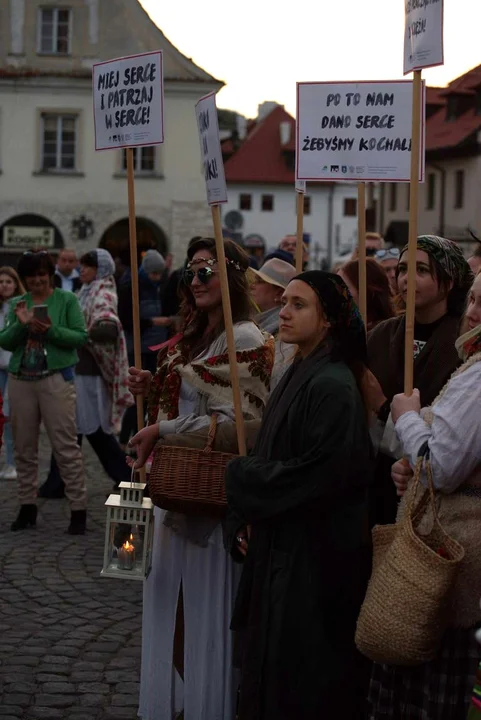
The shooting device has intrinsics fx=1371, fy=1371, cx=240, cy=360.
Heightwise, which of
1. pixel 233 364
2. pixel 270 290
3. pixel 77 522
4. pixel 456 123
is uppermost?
pixel 456 123

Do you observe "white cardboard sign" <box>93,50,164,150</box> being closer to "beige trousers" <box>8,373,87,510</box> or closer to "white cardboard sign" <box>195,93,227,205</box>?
"white cardboard sign" <box>195,93,227,205</box>

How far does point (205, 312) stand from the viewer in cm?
556

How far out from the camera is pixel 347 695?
4.46 meters

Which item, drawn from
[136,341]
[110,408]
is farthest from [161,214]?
[136,341]

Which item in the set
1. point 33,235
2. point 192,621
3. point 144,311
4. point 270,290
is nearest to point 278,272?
Result: point 270,290

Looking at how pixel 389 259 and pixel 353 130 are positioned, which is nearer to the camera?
pixel 353 130

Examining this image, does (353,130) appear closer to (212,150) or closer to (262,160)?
(212,150)

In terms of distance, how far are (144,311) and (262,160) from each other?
71956 mm

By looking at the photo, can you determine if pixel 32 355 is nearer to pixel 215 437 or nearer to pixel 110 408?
pixel 110 408

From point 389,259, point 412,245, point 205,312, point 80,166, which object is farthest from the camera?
point 80,166

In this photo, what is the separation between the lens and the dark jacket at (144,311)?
1275 cm

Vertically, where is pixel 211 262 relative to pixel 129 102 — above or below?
below

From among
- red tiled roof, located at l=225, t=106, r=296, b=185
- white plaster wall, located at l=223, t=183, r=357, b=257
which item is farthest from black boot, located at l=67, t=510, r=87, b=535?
white plaster wall, located at l=223, t=183, r=357, b=257

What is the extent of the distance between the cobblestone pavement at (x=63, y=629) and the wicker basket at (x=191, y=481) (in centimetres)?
112
